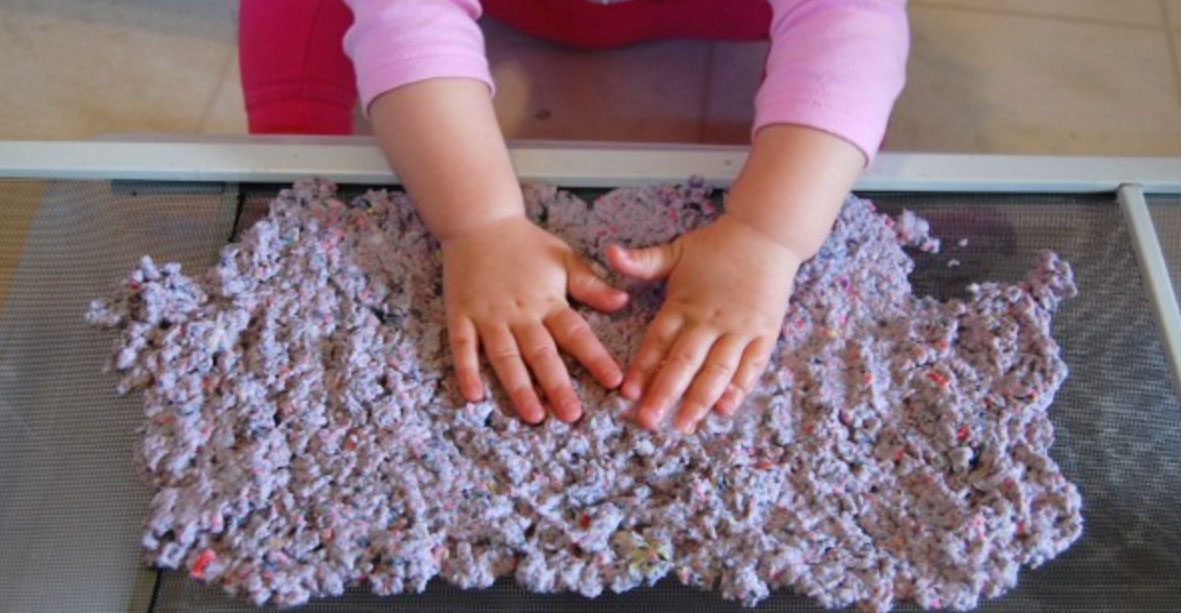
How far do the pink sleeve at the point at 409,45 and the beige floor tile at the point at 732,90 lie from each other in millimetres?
284

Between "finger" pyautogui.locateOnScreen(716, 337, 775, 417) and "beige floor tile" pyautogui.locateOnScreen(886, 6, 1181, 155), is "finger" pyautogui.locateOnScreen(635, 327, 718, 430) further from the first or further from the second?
"beige floor tile" pyautogui.locateOnScreen(886, 6, 1181, 155)

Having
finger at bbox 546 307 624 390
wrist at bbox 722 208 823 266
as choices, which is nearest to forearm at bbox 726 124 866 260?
wrist at bbox 722 208 823 266

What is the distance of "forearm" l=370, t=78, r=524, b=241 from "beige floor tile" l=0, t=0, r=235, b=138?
0.38m

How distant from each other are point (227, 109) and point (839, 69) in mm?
559

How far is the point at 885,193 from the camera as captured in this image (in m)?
0.62

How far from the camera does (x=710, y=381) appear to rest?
20.9 inches

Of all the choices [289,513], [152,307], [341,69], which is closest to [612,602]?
[289,513]

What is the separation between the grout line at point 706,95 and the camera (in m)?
0.86

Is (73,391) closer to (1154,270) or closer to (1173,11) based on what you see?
(1154,270)

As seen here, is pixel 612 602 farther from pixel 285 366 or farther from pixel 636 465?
pixel 285 366

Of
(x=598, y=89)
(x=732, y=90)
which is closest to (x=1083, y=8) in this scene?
(x=732, y=90)

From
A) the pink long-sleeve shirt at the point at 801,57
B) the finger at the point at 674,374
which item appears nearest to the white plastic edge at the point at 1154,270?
the pink long-sleeve shirt at the point at 801,57

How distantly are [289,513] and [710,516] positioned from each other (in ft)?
0.68

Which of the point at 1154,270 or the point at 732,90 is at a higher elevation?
the point at 732,90
